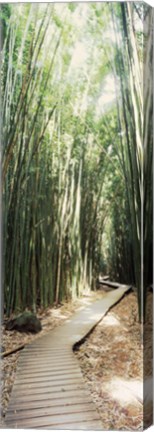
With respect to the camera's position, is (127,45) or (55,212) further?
(55,212)

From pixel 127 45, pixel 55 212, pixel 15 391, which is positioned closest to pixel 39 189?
pixel 55 212

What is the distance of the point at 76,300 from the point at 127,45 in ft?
5.06

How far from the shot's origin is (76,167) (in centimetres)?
334

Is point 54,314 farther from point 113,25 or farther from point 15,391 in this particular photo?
point 113,25

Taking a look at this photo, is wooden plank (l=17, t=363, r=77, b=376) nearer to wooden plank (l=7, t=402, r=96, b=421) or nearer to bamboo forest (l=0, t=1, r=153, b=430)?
bamboo forest (l=0, t=1, r=153, b=430)

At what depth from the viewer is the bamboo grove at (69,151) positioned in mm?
3223

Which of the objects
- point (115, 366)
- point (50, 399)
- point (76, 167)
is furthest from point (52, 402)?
point (76, 167)

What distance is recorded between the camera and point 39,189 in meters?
3.38

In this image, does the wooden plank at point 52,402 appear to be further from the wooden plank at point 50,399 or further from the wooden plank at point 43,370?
the wooden plank at point 43,370

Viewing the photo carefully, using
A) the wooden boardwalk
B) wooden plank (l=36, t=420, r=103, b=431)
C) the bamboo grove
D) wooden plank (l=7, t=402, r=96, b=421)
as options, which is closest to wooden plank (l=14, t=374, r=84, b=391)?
the wooden boardwalk

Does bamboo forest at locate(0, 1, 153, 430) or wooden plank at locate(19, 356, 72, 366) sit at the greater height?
bamboo forest at locate(0, 1, 153, 430)

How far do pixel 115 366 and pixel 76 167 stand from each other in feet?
3.86

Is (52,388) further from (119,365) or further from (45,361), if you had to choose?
(119,365)

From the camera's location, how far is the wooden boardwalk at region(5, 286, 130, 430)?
3150 mm
